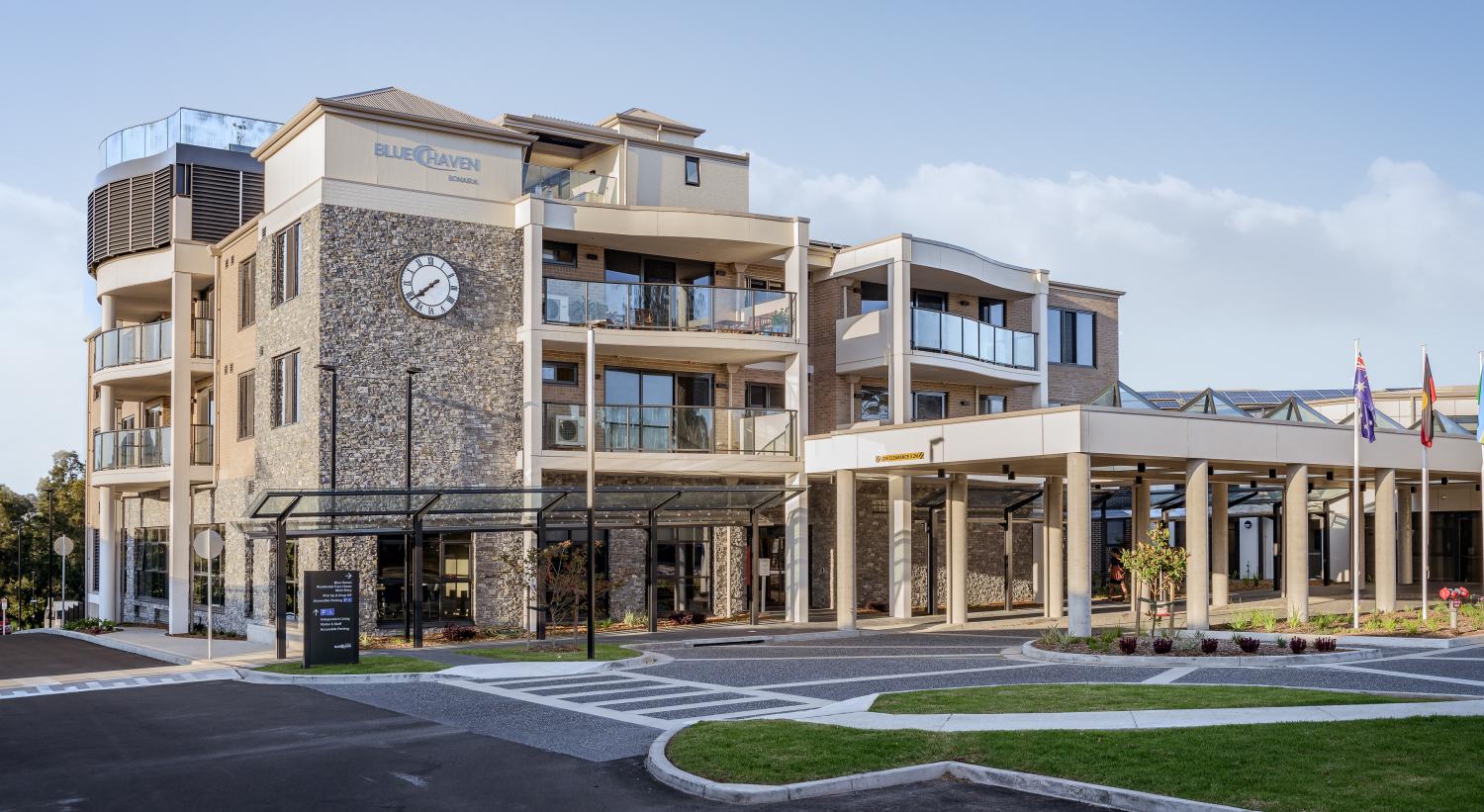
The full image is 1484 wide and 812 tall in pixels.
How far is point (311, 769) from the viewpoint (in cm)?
1331

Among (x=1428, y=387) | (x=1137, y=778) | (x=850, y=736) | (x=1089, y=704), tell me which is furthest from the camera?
(x=1428, y=387)

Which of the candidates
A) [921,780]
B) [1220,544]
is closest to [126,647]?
[921,780]

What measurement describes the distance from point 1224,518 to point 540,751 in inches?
986

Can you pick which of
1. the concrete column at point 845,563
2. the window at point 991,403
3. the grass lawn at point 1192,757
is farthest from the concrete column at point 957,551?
the grass lawn at point 1192,757

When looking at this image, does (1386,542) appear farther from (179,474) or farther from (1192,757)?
(179,474)

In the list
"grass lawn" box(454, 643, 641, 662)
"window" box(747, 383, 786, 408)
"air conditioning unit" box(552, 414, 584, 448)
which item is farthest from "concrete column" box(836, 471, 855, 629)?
"grass lawn" box(454, 643, 641, 662)

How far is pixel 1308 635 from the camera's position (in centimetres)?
2448

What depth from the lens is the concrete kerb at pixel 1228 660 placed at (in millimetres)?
20688

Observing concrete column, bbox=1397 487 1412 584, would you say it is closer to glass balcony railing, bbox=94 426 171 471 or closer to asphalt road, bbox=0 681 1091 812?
asphalt road, bbox=0 681 1091 812

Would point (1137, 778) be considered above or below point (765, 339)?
below

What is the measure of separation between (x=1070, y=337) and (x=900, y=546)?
12.9 metres

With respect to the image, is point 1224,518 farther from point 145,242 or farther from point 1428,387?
point 145,242

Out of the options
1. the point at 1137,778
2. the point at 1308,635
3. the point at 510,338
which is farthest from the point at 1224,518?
the point at 1137,778

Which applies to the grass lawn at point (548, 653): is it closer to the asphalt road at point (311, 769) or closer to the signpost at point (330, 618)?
the signpost at point (330, 618)
